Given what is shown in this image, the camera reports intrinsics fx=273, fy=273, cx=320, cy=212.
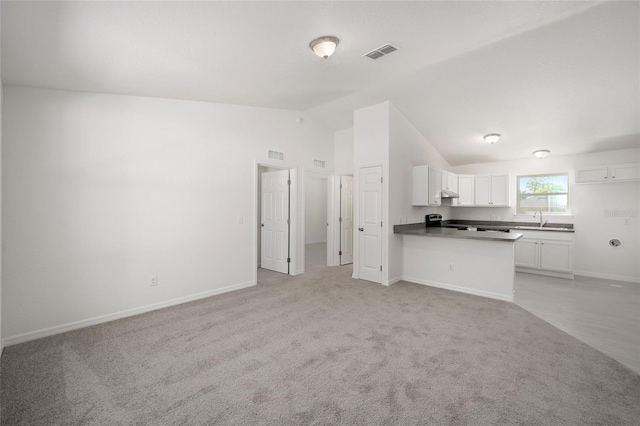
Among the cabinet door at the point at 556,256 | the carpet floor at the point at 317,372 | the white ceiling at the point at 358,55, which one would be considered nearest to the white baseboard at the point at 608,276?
the cabinet door at the point at 556,256

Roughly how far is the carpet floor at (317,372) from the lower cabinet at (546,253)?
2.72 meters

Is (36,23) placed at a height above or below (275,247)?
above

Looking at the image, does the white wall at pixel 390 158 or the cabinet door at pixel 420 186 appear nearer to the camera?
the white wall at pixel 390 158

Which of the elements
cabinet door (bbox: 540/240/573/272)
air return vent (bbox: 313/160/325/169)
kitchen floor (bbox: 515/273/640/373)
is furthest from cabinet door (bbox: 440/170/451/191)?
air return vent (bbox: 313/160/325/169)

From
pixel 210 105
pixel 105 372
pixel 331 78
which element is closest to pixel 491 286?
pixel 331 78

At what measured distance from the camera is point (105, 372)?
7.48ft

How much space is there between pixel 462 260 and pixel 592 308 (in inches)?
66.0

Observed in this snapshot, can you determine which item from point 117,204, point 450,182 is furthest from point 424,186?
point 117,204

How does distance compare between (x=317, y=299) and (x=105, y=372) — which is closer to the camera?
(x=105, y=372)

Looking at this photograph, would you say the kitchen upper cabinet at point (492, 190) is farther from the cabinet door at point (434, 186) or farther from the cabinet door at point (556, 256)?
the cabinet door at point (434, 186)

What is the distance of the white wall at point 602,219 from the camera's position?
514 centimetres

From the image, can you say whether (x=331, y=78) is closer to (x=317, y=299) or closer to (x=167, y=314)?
(x=317, y=299)

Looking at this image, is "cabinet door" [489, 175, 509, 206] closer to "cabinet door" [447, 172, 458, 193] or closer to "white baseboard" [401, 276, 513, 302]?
"cabinet door" [447, 172, 458, 193]

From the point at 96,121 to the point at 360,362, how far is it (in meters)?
3.92
